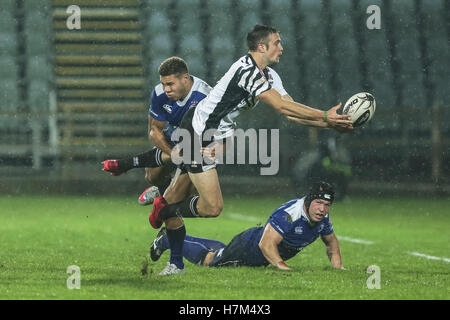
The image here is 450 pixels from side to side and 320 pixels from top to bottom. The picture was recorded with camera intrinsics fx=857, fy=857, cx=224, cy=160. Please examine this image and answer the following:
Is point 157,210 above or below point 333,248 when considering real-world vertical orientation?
above

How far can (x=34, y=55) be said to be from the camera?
25.0 metres

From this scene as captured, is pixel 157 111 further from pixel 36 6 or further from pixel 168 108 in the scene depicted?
pixel 36 6

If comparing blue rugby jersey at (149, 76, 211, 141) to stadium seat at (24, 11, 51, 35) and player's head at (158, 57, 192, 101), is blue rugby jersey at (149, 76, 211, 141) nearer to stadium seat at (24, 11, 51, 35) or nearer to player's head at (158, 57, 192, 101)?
player's head at (158, 57, 192, 101)

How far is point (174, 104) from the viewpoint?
25.5 feet

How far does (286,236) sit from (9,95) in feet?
60.9

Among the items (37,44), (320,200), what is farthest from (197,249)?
(37,44)

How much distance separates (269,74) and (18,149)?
1517cm

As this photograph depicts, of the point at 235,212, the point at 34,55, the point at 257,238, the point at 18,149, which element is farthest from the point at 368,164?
the point at 257,238

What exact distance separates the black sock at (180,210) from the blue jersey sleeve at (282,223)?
2.25 feet

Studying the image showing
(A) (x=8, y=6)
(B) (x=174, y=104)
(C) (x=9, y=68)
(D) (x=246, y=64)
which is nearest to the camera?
(D) (x=246, y=64)

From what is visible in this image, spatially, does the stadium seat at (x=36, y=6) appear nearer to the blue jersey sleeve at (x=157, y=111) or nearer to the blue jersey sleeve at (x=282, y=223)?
the blue jersey sleeve at (x=157, y=111)

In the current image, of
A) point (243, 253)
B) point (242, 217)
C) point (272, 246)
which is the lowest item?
point (242, 217)

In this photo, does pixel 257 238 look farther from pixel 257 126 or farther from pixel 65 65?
pixel 65 65

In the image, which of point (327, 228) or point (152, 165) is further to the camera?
point (152, 165)
